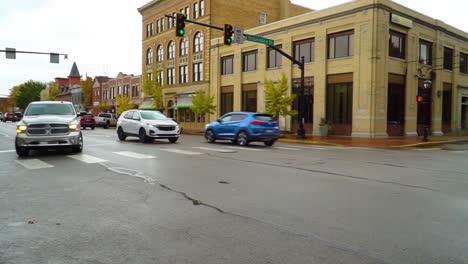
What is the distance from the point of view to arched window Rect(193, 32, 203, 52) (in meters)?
45.2

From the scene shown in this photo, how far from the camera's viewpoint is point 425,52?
3169 centimetres

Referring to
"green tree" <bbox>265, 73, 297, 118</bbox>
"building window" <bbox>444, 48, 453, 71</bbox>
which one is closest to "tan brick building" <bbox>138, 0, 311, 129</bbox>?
"green tree" <bbox>265, 73, 297, 118</bbox>

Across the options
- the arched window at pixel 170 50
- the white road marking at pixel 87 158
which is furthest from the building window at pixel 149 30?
the white road marking at pixel 87 158

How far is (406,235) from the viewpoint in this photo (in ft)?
15.3

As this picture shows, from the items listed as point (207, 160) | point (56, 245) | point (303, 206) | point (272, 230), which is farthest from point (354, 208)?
point (207, 160)

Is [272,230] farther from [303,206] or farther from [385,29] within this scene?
[385,29]

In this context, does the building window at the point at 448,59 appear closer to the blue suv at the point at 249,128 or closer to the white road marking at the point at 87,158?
the blue suv at the point at 249,128

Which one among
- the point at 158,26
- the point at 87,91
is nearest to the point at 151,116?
the point at 158,26

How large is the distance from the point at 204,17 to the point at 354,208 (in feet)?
133

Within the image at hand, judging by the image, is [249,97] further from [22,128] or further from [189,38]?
[22,128]

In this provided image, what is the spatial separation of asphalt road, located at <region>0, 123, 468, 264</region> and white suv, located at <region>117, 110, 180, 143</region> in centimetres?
828

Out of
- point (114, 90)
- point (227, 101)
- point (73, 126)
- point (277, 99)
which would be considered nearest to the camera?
point (73, 126)

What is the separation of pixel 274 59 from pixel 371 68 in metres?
10.4

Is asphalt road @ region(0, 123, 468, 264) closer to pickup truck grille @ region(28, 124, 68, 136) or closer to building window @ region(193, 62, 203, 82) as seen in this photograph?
pickup truck grille @ region(28, 124, 68, 136)
